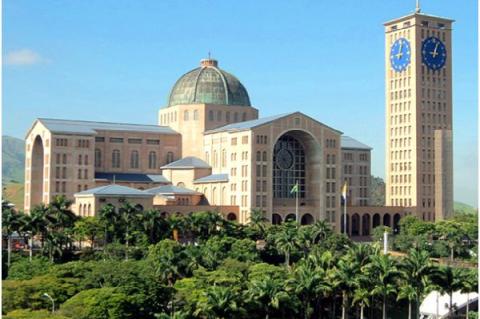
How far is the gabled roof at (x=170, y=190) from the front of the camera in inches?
4230

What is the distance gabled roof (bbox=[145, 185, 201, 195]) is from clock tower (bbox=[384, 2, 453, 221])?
38261 mm

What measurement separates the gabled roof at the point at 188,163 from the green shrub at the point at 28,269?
4729 cm

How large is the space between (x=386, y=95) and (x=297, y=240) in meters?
59.3

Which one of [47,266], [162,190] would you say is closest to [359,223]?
[162,190]

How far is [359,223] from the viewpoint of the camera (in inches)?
4808

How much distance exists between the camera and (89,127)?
371 ft

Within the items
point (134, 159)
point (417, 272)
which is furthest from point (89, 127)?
point (417, 272)

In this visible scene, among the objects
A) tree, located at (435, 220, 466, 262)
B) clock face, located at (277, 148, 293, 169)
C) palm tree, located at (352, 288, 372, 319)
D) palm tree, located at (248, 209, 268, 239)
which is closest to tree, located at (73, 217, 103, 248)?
palm tree, located at (248, 209, 268, 239)

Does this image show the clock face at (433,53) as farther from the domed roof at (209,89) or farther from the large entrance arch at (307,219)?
the large entrance arch at (307,219)

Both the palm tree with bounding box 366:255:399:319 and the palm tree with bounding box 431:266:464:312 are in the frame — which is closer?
the palm tree with bounding box 366:255:399:319

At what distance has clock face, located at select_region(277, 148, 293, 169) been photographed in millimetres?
111062

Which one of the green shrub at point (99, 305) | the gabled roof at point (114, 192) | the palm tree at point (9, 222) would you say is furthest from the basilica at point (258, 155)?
the green shrub at point (99, 305)

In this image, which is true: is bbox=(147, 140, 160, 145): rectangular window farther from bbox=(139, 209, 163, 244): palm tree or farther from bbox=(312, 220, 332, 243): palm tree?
bbox=(312, 220, 332, 243): palm tree

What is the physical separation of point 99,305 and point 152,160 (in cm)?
6848
